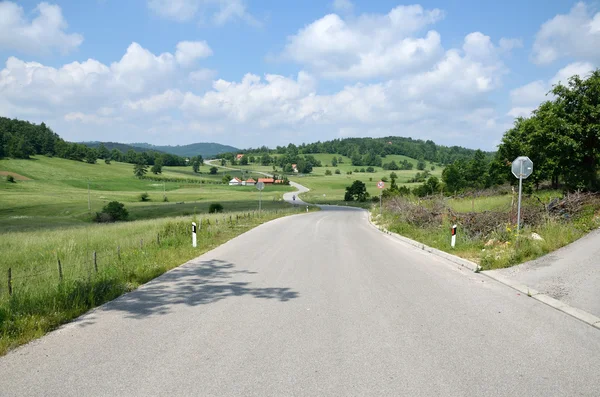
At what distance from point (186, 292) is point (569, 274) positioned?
26.1ft

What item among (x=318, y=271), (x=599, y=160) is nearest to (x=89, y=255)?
(x=318, y=271)

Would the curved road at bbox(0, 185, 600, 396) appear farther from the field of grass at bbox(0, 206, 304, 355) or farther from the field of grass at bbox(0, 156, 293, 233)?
the field of grass at bbox(0, 156, 293, 233)

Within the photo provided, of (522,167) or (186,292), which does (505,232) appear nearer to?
(522,167)

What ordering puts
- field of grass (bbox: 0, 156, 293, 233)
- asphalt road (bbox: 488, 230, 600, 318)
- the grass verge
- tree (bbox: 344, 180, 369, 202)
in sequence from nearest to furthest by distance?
1. asphalt road (bbox: 488, 230, 600, 318)
2. the grass verge
3. field of grass (bbox: 0, 156, 293, 233)
4. tree (bbox: 344, 180, 369, 202)

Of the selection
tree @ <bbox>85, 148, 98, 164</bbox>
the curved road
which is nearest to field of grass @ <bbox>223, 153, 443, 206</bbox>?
tree @ <bbox>85, 148, 98, 164</bbox>

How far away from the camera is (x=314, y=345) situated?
5227 millimetres

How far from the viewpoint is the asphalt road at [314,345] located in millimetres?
4191

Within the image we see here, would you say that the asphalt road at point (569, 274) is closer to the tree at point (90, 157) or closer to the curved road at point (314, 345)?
the curved road at point (314, 345)

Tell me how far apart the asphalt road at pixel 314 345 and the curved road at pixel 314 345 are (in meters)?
0.02

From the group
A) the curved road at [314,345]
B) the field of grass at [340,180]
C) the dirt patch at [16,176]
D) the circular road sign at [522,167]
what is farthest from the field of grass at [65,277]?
the dirt patch at [16,176]

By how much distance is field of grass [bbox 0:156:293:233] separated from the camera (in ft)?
202

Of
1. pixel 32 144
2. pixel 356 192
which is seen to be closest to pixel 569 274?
pixel 356 192

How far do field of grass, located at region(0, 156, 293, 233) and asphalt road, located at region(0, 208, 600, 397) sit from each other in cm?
4879

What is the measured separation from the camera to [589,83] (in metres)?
21.6
